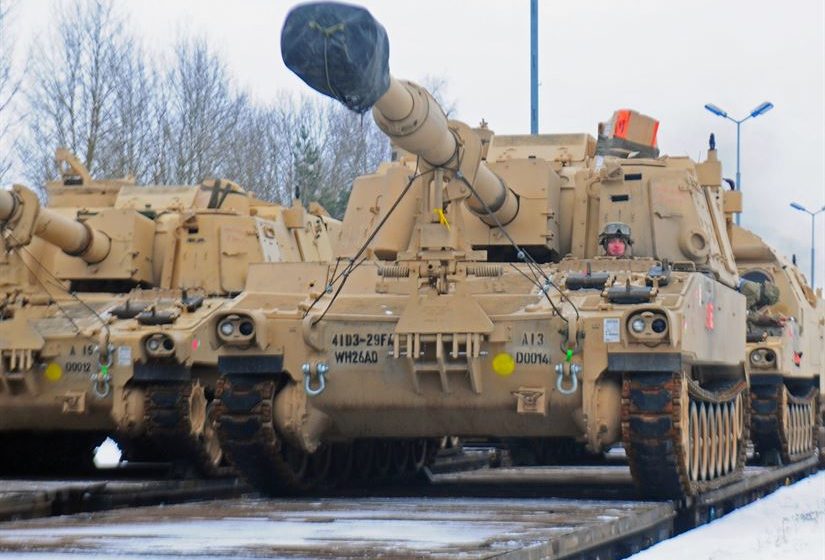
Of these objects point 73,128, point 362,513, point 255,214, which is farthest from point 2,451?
point 73,128

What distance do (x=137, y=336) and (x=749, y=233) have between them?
33.9ft

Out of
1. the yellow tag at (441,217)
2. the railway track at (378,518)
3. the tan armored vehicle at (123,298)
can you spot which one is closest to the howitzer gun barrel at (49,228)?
the tan armored vehicle at (123,298)

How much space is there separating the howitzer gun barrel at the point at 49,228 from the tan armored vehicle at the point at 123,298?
1 centimetres

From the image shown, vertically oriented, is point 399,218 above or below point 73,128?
below

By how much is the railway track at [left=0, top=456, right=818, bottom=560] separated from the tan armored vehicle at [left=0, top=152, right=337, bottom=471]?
0.78 meters

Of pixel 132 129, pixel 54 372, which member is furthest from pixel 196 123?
pixel 54 372

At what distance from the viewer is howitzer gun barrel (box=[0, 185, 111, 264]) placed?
1579cm

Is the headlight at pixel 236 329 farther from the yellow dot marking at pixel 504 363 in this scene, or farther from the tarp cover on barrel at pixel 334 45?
the tarp cover on barrel at pixel 334 45

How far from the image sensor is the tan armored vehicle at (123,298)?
14.9m

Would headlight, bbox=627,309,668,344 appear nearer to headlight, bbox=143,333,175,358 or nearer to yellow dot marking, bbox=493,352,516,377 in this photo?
yellow dot marking, bbox=493,352,516,377

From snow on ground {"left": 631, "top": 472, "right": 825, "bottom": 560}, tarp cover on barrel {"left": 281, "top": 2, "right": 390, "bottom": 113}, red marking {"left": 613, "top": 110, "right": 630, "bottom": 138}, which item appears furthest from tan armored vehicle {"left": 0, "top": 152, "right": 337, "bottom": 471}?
tarp cover on barrel {"left": 281, "top": 2, "right": 390, "bottom": 113}

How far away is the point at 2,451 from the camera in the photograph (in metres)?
18.0

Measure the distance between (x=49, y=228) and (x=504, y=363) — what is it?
252 inches

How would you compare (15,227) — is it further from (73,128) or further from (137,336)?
(73,128)
